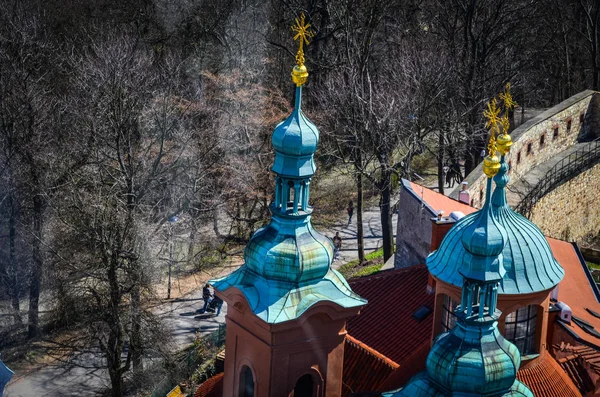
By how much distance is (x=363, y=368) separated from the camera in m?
26.3

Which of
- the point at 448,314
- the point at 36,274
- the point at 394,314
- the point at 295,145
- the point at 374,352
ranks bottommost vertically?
the point at 36,274

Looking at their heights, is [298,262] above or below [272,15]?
below

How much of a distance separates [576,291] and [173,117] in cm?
1887

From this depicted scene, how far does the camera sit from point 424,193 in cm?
3631

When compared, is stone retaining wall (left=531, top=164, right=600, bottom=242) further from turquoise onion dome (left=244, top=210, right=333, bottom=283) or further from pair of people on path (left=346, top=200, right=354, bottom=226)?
turquoise onion dome (left=244, top=210, right=333, bottom=283)

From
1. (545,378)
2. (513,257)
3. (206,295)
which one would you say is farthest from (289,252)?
(206,295)

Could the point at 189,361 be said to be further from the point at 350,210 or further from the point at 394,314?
the point at 350,210

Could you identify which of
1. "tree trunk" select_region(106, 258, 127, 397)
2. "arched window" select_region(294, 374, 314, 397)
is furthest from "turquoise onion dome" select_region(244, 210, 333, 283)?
"tree trunk" select_region(106, 258, 127, 397)

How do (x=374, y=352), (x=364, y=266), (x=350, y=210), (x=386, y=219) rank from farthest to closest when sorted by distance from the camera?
(x=350, y=210), (x=364, y=266), (x=386, y=219), (x=374, y=352)

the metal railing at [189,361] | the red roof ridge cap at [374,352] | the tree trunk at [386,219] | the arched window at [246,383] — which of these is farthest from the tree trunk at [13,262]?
the arched window at [246,383]

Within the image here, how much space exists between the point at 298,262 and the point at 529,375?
20.8 feet

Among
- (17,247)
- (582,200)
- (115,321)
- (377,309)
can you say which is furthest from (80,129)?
(582,200)

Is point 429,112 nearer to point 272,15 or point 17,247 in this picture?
point 272,15

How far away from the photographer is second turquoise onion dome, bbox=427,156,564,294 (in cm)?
2395
